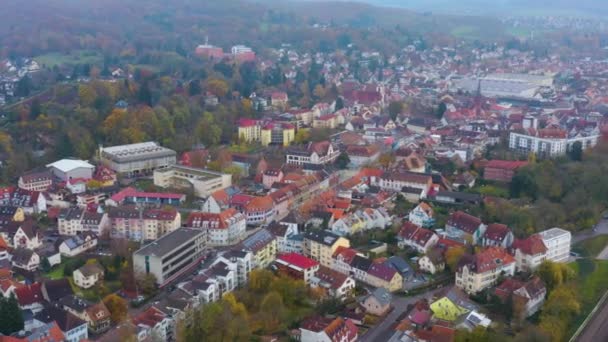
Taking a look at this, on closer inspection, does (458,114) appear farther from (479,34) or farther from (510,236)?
(479,34)

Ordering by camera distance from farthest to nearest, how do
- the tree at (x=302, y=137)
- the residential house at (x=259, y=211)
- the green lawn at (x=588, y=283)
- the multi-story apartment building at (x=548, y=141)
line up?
the tree at (x=302, y=137) → the multi-story apartment building at (x=548, y=141) → the residential house at (x=259, y=211) → the green lawn at (x=588, y=283)

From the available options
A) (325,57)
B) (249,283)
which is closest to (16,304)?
(249,283)

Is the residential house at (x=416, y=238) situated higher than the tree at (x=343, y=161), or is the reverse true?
the residential house at (x=416, y=238)

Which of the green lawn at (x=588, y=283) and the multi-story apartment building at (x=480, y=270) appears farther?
the multi-story apartment building at (x=480, y=270)

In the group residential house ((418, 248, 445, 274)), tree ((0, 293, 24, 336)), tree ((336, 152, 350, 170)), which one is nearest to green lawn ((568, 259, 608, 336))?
residential house ((418, 248, 445, 274))

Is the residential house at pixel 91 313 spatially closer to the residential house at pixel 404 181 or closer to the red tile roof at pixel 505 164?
the residential house at pixel 404 181

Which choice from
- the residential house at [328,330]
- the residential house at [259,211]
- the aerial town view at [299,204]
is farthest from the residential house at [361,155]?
the residential house at [328,330]

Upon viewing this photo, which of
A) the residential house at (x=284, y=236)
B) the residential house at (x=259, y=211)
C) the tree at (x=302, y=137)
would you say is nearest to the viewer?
the residential house at (x=284, y=236)

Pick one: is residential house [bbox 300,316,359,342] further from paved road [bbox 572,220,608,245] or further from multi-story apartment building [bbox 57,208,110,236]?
paved road [bbox 572,220,608,245]
